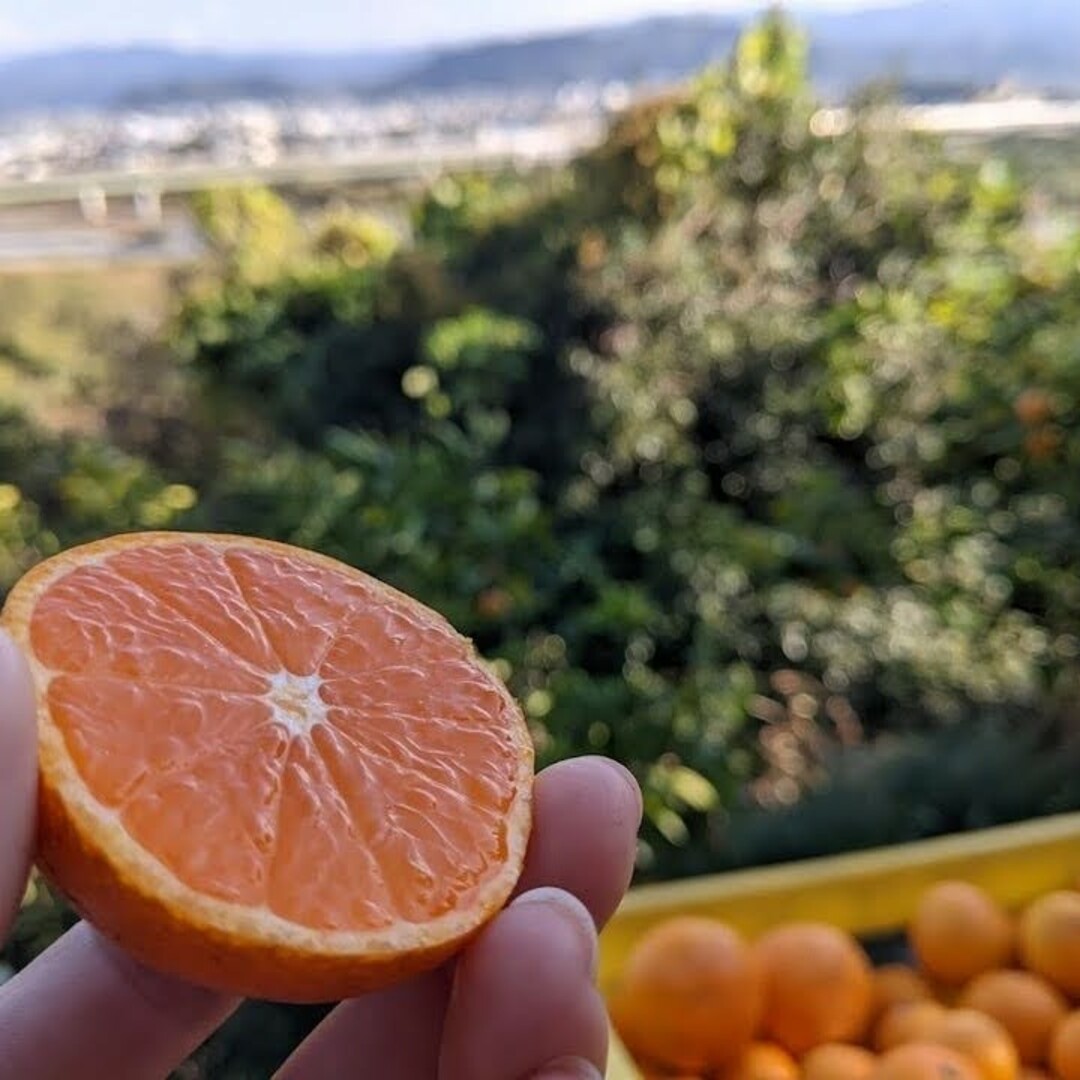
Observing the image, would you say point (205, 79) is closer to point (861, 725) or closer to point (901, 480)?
point (901, 480)

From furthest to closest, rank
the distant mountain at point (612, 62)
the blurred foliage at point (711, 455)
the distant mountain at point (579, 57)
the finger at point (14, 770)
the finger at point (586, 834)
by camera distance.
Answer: the distant mountain at point (579, 57), the distant mountain at point (612, 62), the blurred foliage at point (711, 455), the finger at point (586, 834), the finger at point (14, 770)

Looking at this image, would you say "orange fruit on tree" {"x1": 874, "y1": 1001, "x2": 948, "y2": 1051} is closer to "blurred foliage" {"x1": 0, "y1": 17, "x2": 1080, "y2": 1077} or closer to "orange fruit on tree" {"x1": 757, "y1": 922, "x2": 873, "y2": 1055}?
"orange fruit on tree" {"x1": 757, "y1": 922, "x2": 873, "y2": 1055}

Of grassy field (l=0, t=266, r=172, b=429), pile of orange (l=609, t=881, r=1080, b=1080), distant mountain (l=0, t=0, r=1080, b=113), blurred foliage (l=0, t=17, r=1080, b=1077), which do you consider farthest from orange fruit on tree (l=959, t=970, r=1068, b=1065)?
grassy field (l=0, t=266, r=172, b=429)

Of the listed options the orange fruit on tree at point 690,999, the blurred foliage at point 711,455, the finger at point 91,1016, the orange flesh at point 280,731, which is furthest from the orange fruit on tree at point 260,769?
the blurred foliage at point 711,455

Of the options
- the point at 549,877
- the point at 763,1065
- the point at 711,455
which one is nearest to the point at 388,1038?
the point at 549,877

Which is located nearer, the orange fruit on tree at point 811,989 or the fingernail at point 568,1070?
the fingernail at point 568,1070

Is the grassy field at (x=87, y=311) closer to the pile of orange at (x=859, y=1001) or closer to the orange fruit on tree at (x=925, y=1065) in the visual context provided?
the pile of orange at (x=859, y=1001)
